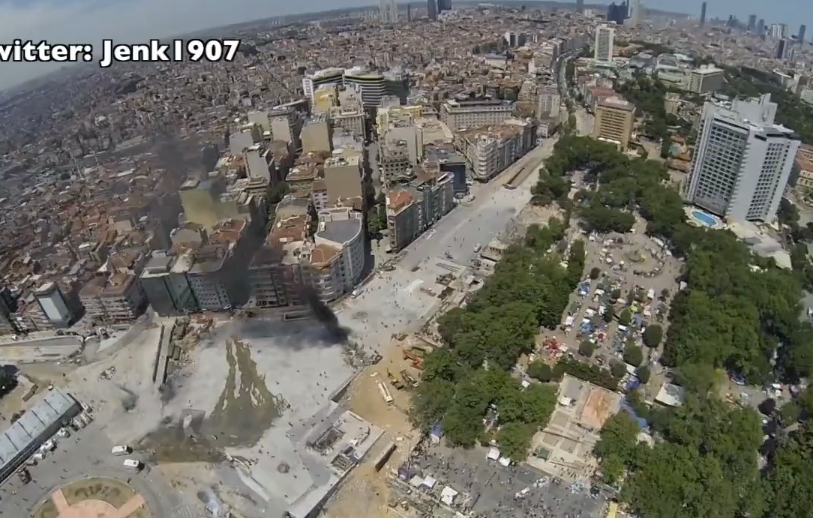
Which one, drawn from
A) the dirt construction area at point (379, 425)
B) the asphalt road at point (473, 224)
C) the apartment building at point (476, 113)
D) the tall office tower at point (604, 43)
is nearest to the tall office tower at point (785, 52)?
the tall office tower at point (604, 43)

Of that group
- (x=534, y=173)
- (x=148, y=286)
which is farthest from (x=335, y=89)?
(x=148, y=286)

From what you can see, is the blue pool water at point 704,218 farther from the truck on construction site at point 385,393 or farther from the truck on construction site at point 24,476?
the truck on construction site at point 24,476

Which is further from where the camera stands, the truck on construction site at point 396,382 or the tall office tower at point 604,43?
the tall office tower at point 604,43

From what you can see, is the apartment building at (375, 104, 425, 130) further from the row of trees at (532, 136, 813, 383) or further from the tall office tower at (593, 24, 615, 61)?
the tall office tower at (593, 24, 615, 61)

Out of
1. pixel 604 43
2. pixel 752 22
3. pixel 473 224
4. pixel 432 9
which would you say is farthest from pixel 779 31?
pixel 473 224

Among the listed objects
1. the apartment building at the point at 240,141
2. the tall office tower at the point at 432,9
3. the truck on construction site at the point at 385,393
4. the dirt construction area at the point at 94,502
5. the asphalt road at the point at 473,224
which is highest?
the tall office tower at the point at 432,9

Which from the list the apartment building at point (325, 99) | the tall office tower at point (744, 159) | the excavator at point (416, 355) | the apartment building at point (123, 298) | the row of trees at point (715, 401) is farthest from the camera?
the apartment building at point (325, 99)

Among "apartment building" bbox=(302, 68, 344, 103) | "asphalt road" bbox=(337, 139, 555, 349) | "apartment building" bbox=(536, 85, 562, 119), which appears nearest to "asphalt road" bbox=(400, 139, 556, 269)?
→ "asphalt road" bbox=(337, 139, 555, 349)

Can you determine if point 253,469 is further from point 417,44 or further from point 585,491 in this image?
point 417,44
